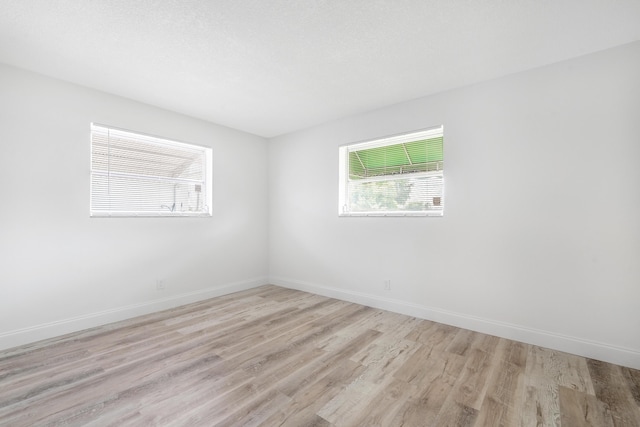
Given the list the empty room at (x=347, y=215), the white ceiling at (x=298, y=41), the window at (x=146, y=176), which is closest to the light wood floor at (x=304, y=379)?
the empty room at (x=347, y=215)

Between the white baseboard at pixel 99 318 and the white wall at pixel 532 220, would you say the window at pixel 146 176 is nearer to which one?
the white baseboard at pixel 99 318

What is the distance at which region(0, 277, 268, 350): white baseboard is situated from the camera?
2668 mm

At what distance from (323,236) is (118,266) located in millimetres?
2676

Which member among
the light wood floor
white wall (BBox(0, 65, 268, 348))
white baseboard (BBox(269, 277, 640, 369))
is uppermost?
white wall (BBox(0, 65, 268, 348))

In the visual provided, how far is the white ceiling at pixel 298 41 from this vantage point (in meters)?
1.97

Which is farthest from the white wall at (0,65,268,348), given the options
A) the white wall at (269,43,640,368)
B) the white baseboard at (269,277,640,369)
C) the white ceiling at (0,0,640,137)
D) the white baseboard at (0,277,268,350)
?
the white wall at (269,43,640,368)

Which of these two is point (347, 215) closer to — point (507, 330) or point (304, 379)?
point (507, 330)

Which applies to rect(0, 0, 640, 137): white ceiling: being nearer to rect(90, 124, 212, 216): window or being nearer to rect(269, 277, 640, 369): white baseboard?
rect(90, 124, 212, 216): window

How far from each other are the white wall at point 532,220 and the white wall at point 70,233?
2.58 meters

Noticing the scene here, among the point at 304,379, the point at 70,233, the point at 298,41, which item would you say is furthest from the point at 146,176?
the point at 304,379

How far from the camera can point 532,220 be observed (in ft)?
8.91

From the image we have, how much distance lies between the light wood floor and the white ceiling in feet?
8.79

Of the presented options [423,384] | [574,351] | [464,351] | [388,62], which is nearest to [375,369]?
[423,384]

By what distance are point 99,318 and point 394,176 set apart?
391 centimetres
